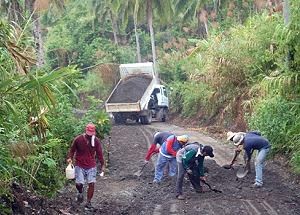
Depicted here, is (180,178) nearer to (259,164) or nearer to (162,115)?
(259,164)

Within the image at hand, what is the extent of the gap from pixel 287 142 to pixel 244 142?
11.0 ft

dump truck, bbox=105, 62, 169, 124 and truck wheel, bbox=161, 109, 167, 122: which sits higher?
dump truck, bbox=105, 62, 169, 124

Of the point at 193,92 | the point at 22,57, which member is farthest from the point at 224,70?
the point at 22,57

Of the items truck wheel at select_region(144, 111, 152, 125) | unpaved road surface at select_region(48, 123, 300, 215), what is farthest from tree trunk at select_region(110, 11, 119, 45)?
unpaved road surface at select_region(48, 123, 300, 215)

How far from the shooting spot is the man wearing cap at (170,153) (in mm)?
13041

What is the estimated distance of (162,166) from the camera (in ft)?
44.8

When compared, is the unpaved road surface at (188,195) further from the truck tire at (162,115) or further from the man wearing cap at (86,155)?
the truck tire at (162,115)

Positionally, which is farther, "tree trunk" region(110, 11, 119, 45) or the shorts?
"tree trunk" region(110, 11, 119, 45)

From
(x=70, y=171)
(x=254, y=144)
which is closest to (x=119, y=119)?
(x=254, y=144)

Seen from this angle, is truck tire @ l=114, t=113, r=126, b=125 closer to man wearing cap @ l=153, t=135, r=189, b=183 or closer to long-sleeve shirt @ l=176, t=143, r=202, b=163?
man wearing cap @ l=153, t=135, r=189, b=183

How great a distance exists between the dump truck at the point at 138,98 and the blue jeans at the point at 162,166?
704 inches

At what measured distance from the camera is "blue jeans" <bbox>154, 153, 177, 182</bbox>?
44.3 feet

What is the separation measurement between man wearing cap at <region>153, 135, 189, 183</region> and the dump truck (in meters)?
17.9

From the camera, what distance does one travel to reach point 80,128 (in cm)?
1562
